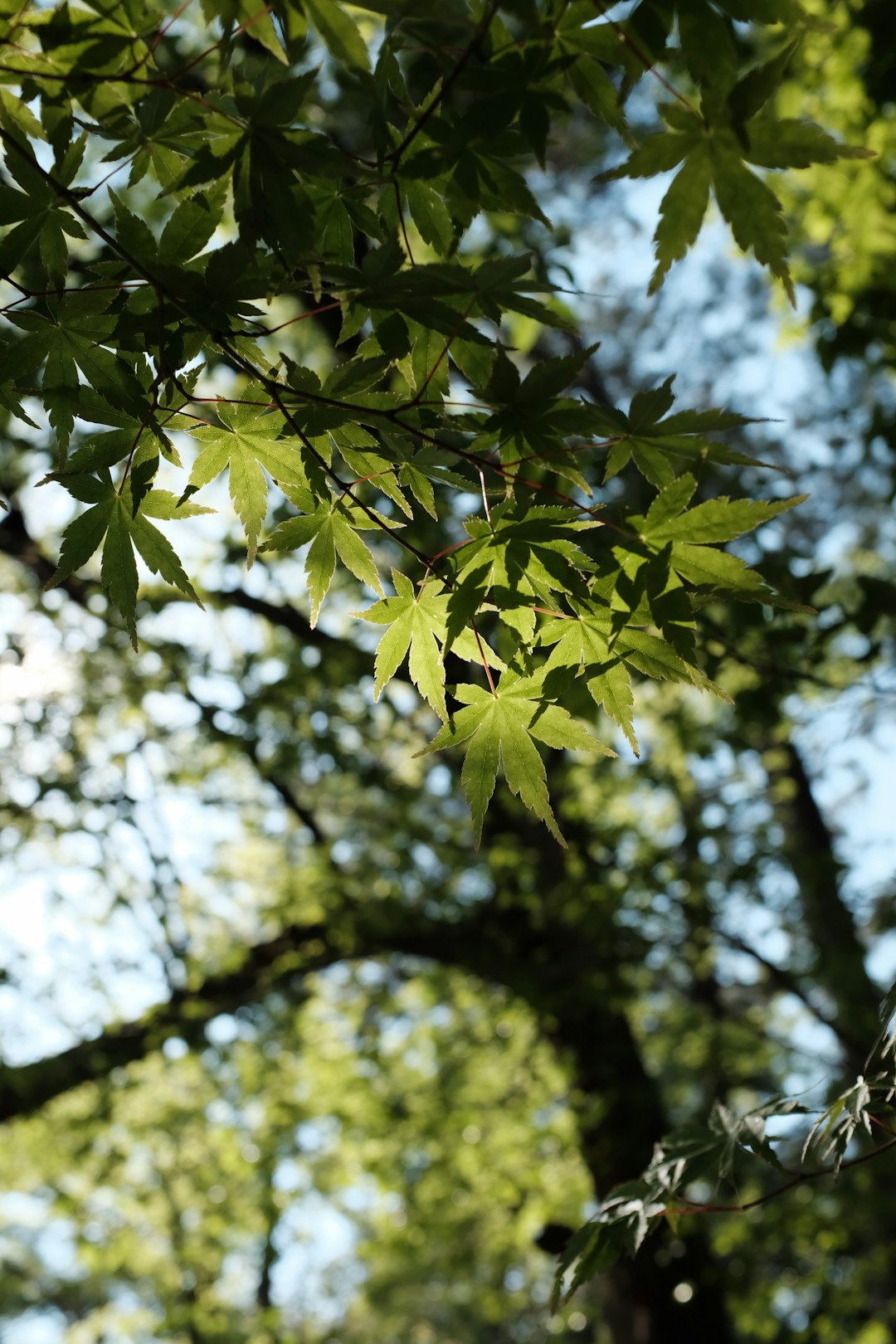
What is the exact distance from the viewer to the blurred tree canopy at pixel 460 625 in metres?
1.16

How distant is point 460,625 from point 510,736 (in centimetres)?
24

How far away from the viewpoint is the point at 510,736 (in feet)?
4.69

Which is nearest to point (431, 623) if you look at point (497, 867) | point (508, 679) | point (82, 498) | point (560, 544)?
point (508, 679)

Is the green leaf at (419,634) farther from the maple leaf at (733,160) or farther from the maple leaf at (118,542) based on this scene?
the maple leaf at (733,160)

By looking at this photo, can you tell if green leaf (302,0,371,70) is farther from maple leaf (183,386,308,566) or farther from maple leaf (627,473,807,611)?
maple leaf (627,473,807,611)

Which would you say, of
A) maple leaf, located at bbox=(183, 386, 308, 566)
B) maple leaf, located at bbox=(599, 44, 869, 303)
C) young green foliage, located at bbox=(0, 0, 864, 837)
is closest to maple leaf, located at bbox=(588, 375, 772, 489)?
young green foliage, located at bbox=(0, 0, 864, 837)

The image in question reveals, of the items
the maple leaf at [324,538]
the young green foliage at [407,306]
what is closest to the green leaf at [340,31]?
the young green foliage at [407,306]

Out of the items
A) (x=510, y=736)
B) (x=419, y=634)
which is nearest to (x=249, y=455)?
(x=419, y=634)

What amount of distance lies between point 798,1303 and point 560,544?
17.4 metres

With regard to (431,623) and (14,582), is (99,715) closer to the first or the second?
(14,582)

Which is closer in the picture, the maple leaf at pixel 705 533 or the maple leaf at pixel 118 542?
the maple leaf at pixel 705 533

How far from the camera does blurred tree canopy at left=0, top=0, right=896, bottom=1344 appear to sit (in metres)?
1.16

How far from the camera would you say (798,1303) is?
14953 mm

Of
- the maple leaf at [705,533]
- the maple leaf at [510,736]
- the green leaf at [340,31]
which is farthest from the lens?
the maple leaf at [510,736]
